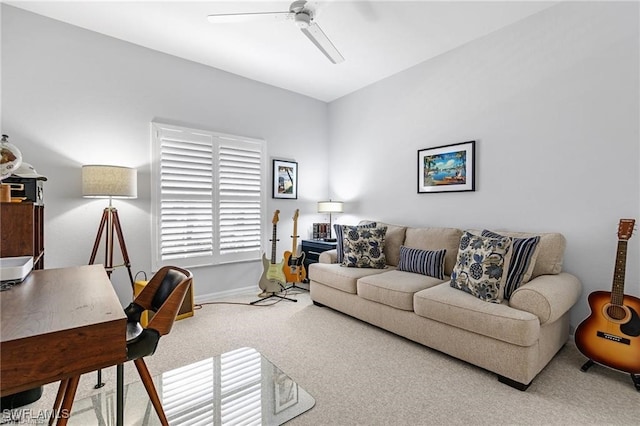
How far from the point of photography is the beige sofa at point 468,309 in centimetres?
197

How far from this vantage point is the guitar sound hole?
6.71 feet

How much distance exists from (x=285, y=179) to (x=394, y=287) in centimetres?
246

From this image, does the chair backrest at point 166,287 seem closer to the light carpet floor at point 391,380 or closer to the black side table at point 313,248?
the light carpet floor at point 391,380

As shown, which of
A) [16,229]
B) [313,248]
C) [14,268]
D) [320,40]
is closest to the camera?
[14,268]

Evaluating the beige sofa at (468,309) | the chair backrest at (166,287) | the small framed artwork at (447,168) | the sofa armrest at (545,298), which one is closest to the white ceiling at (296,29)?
the small framed artwork at (447,168)

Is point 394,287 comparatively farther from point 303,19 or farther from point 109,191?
point 109,191

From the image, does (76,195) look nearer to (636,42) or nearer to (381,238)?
(381,238)

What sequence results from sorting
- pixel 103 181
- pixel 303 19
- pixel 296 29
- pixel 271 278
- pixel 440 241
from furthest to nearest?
pixel 271 278
pixel 440 241
pixel 296 29
pixel 103 181
pixel 303 19

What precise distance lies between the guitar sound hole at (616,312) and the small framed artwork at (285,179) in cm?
361

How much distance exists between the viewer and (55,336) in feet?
2.83

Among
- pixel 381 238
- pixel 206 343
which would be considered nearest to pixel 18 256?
pixel 206 343

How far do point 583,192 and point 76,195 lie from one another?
468 centimetres

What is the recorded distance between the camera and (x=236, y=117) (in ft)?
13.3

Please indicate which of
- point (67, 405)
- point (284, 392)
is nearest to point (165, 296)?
point (67, 405)
